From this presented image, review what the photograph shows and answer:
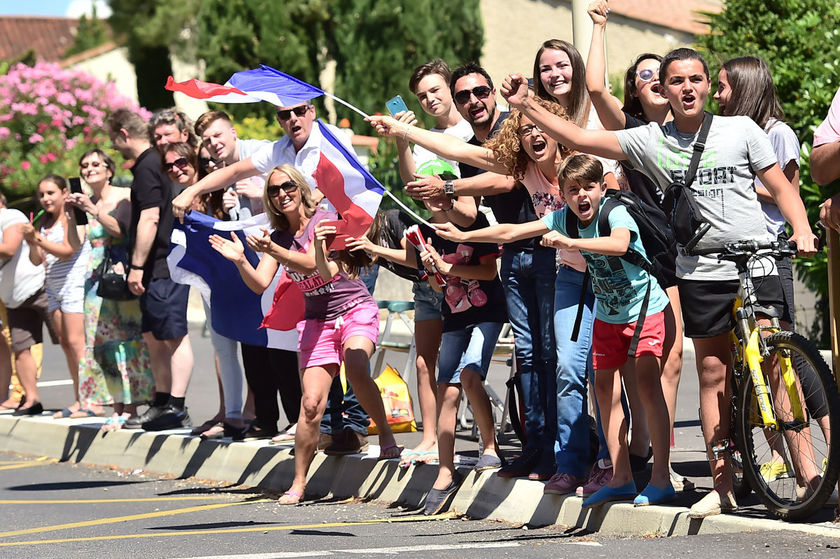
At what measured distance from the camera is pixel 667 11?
4062 centimetres

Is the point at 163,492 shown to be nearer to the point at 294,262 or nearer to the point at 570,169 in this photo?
the point at 294,262

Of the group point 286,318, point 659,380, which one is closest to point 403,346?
point 286,318

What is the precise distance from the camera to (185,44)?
37.2 metres

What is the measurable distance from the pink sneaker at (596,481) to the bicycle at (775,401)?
0.71m

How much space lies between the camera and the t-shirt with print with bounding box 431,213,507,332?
777cm

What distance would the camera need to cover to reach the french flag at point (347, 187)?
8.14m

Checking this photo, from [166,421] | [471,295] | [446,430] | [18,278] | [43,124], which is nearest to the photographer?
[446,430]

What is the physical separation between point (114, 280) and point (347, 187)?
3.10 m

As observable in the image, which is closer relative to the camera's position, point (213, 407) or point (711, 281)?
point (711, 281)

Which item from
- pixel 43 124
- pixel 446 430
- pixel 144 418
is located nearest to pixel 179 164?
pixel 144 418

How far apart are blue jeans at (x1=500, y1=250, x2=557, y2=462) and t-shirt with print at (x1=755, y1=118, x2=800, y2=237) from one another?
1.16 metres

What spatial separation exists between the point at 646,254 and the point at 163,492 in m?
4.18

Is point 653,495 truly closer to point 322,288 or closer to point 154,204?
point 322,288

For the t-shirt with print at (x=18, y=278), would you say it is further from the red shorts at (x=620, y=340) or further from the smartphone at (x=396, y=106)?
the red shorts at (x=620, y=340)
